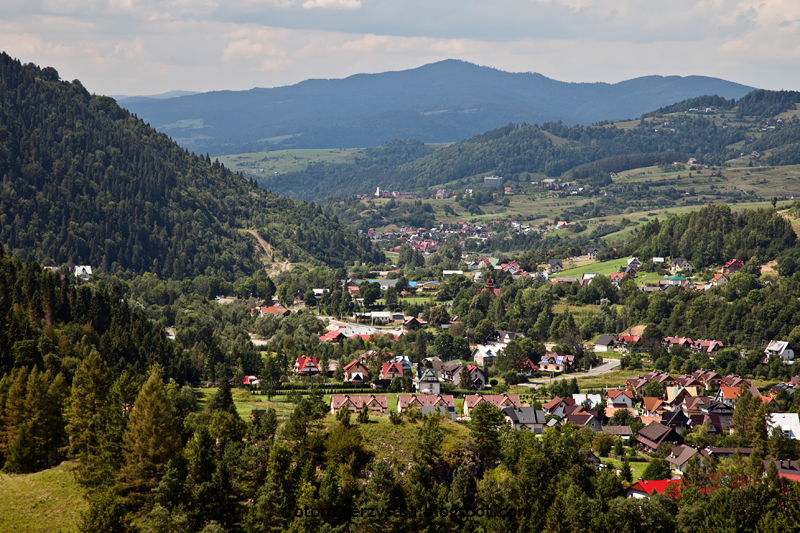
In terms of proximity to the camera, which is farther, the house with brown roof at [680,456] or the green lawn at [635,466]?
the house with brown roof at [680,456]

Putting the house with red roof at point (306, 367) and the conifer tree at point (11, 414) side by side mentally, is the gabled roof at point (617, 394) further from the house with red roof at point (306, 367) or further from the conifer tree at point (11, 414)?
the conifer tree at point (11, 414)

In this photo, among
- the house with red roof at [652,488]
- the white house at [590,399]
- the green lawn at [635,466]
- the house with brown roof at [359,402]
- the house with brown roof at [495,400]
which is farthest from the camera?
the white house at [590,399]

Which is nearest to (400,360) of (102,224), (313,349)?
(313,349)

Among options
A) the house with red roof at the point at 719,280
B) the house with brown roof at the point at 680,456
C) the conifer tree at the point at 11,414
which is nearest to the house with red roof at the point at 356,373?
the house with brown roof at the point at 680,456

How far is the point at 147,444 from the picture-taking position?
145ft

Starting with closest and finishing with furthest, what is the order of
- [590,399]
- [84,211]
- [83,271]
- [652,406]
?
1. [652,406]
2. [590,399]
3. [83,271]
4. [84,211]

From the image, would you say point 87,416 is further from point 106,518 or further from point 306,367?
point 306,367

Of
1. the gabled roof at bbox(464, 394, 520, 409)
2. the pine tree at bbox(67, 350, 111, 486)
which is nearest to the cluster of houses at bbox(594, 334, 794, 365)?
the gabled roof at bbox(464, 394, 520, 409)

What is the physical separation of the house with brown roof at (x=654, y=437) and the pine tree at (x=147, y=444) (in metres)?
42.4

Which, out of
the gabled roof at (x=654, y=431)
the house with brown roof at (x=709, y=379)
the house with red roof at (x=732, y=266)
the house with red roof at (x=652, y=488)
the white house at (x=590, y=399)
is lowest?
the house with brown roof at (x=709, y=379)

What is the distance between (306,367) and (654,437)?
4073 cm

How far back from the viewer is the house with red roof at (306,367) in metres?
91.7

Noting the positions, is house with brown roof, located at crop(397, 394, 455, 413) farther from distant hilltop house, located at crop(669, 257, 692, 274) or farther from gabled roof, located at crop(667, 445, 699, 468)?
distant hilltop house, located at crop(669, 257, 692, 274)

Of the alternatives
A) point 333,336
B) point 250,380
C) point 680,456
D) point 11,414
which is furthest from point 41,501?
point 333,336
